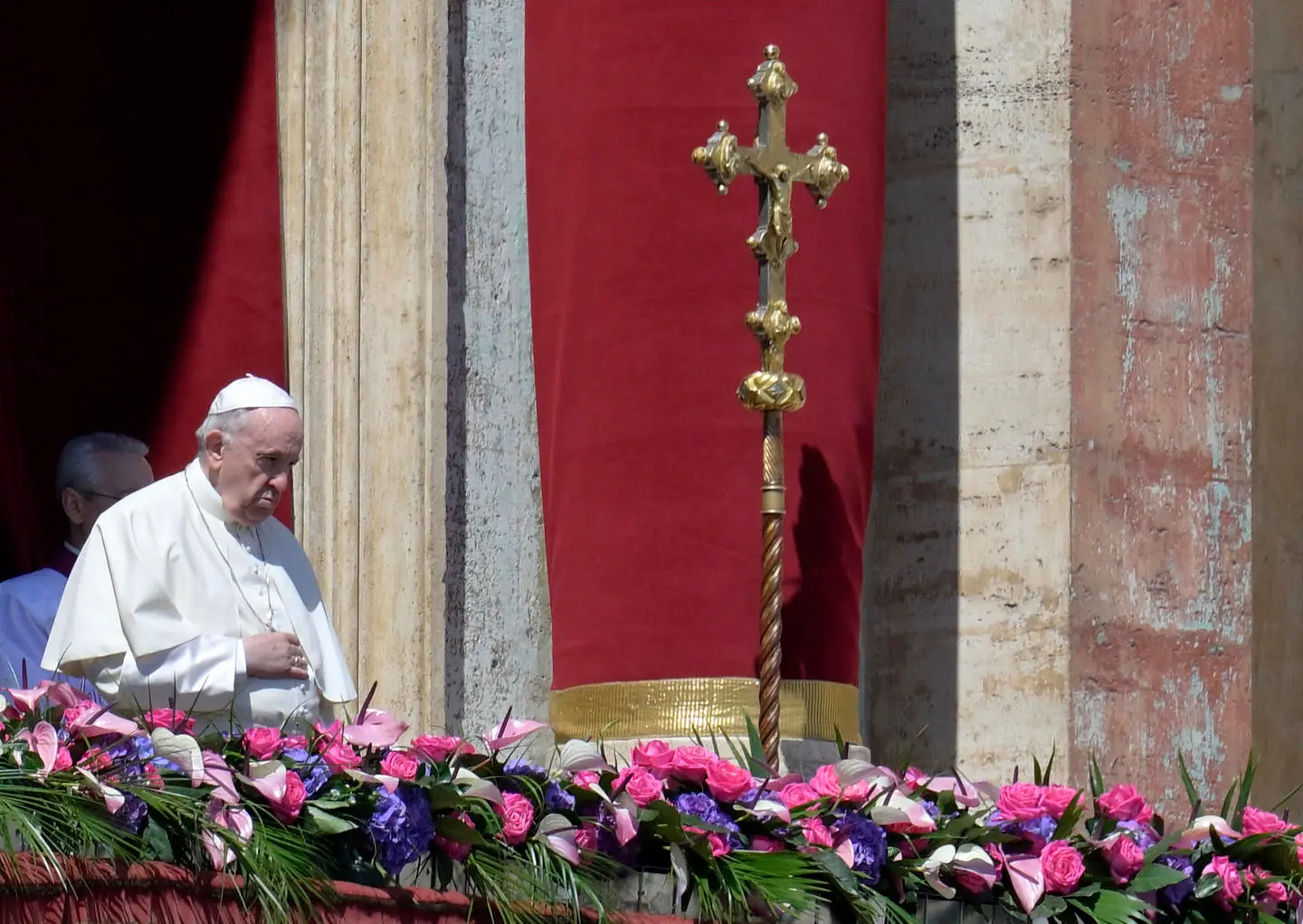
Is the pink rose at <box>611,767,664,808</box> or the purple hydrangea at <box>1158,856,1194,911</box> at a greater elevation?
the pink rose at <box>611,767,664,808</box>

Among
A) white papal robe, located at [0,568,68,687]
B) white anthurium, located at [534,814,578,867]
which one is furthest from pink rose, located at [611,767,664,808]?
white papal robe, located at [0,568,68,687]

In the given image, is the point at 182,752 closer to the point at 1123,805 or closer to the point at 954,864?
the point at 954,864

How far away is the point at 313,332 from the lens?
22.5 feet

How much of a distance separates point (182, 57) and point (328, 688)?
2453 mm

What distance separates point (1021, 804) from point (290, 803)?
1.25 metres

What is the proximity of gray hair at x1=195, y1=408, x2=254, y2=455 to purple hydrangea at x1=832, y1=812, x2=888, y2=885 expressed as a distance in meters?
1.50

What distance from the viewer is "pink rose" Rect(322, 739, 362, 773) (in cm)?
403

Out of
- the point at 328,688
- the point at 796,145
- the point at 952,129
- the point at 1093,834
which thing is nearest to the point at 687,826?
the point at 1093,834

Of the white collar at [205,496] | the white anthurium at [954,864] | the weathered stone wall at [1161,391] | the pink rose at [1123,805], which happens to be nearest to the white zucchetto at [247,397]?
the white collar at [205,496]

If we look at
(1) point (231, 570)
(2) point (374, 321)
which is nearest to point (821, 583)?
(2) point (374, 321)

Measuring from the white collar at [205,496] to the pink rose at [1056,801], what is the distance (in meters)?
1.69

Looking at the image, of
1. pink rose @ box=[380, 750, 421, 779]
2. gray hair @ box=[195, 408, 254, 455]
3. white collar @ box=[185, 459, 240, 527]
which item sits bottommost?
pink rose @ box=[380, 750, 421, 779]

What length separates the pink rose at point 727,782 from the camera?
14.1 ft

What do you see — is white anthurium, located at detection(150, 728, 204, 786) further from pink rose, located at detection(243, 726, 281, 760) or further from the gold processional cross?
the gold processional cross
